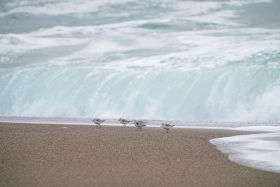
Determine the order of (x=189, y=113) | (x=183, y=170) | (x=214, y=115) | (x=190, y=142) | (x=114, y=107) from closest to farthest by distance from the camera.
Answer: (x=183, y=170) → (x=190, y=142) → (x=214, y=115) → (x=189, y=113) → (x=114, y=107)

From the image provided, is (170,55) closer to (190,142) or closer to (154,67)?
(154,67)

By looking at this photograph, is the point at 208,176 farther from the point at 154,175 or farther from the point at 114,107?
the point at 114,107

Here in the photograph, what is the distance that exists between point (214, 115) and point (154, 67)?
2610 cm

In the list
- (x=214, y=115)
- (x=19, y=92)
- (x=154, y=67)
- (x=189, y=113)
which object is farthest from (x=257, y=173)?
(x=19, y=92)

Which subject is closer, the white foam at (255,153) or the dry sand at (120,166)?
the dry sand at (120,166)

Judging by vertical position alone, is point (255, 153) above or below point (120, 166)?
above

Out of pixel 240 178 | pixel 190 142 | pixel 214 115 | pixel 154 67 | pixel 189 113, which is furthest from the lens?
pixel 154 67

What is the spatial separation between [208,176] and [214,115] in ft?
159

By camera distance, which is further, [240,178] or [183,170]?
[183,170]

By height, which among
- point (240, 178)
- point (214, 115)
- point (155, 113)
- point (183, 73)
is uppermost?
point (183, 73)

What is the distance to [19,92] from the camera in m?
92.9

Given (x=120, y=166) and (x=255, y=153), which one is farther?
(x=255, y=153)

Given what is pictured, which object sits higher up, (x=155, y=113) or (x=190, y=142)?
(x=155, y=113)

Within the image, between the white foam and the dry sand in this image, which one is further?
the white foam
